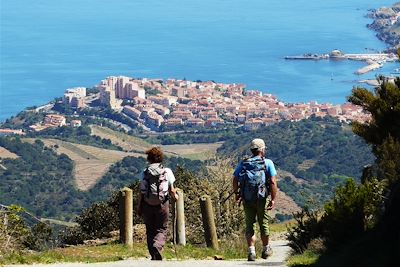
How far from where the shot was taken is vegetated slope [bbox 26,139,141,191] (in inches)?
2781

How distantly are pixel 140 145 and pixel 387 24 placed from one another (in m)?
89.7

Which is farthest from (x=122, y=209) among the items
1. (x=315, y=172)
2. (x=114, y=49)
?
(x=114, y=49)

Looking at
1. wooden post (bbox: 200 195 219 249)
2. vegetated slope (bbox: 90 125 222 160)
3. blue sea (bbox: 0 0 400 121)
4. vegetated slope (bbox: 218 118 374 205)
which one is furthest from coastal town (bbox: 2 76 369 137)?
wooden post (bbox: 200 195 219 249)

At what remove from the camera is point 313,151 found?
78.0 meters

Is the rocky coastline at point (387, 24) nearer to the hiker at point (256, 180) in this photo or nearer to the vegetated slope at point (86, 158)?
the vegetated slope at point (86, 158)

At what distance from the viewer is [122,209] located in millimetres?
9750

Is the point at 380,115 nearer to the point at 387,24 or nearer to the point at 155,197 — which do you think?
the point at 155,197

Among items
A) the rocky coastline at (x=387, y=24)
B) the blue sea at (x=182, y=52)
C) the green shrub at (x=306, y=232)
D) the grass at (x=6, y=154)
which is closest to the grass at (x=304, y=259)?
the green shrub at (x=306, y=232)

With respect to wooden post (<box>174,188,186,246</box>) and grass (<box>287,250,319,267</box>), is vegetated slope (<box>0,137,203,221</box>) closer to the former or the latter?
wooden post (<box>174,188,186,246</box>)

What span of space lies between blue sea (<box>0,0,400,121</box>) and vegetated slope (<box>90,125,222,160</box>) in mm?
28322

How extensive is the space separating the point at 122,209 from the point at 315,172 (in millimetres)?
62639

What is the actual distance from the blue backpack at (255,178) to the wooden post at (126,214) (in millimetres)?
1818

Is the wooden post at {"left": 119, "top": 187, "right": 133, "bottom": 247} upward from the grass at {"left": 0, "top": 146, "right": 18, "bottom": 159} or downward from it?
downward

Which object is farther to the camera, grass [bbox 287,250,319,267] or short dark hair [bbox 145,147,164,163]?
short dark hair [bbox 145,147,164,163]
